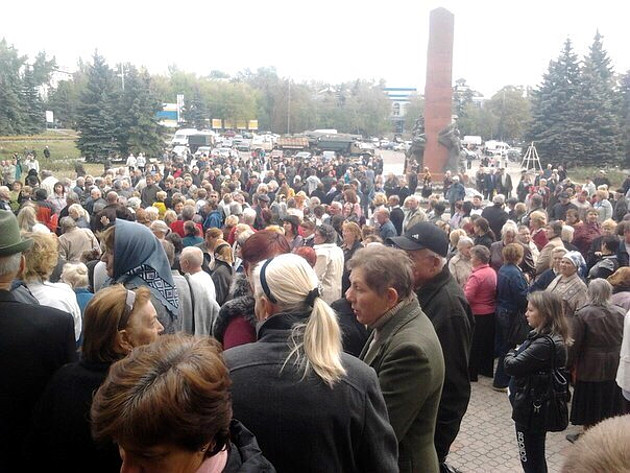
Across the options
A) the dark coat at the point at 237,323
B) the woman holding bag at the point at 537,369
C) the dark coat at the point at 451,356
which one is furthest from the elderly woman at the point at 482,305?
the dark coat at the point at 237,323

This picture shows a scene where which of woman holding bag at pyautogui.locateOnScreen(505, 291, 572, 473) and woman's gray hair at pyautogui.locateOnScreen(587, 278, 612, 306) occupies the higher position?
woman's gray hair at pyautogui.locateOnScreen(587, 278, 612, 306)

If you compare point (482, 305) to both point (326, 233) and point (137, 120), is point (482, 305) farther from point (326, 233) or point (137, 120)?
point (137, 120)

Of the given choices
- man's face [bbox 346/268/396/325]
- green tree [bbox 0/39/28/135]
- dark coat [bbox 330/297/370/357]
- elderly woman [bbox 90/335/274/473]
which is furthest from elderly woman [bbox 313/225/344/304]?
green tree [bbox 0/39/28/135]

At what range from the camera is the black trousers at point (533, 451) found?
4.27 meters

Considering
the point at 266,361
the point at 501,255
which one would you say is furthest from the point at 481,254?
the point at 266,361

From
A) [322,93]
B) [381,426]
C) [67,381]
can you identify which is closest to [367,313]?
[381,426]

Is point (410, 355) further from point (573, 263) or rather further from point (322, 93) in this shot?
point (322, 93)

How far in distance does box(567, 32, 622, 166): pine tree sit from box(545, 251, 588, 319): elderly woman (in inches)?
1375

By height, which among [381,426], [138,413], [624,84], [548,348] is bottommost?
[548,348]

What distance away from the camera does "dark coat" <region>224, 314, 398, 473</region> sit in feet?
6.78

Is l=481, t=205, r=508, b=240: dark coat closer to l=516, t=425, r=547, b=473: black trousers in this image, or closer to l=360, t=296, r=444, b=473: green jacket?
l=516, t=425, r=547, b=473: black trousers

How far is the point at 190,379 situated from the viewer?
1.60 metres

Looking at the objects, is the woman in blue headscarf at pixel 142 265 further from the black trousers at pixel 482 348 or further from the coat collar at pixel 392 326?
the black trousers at pixel 482 348

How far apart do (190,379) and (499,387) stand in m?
6.01
